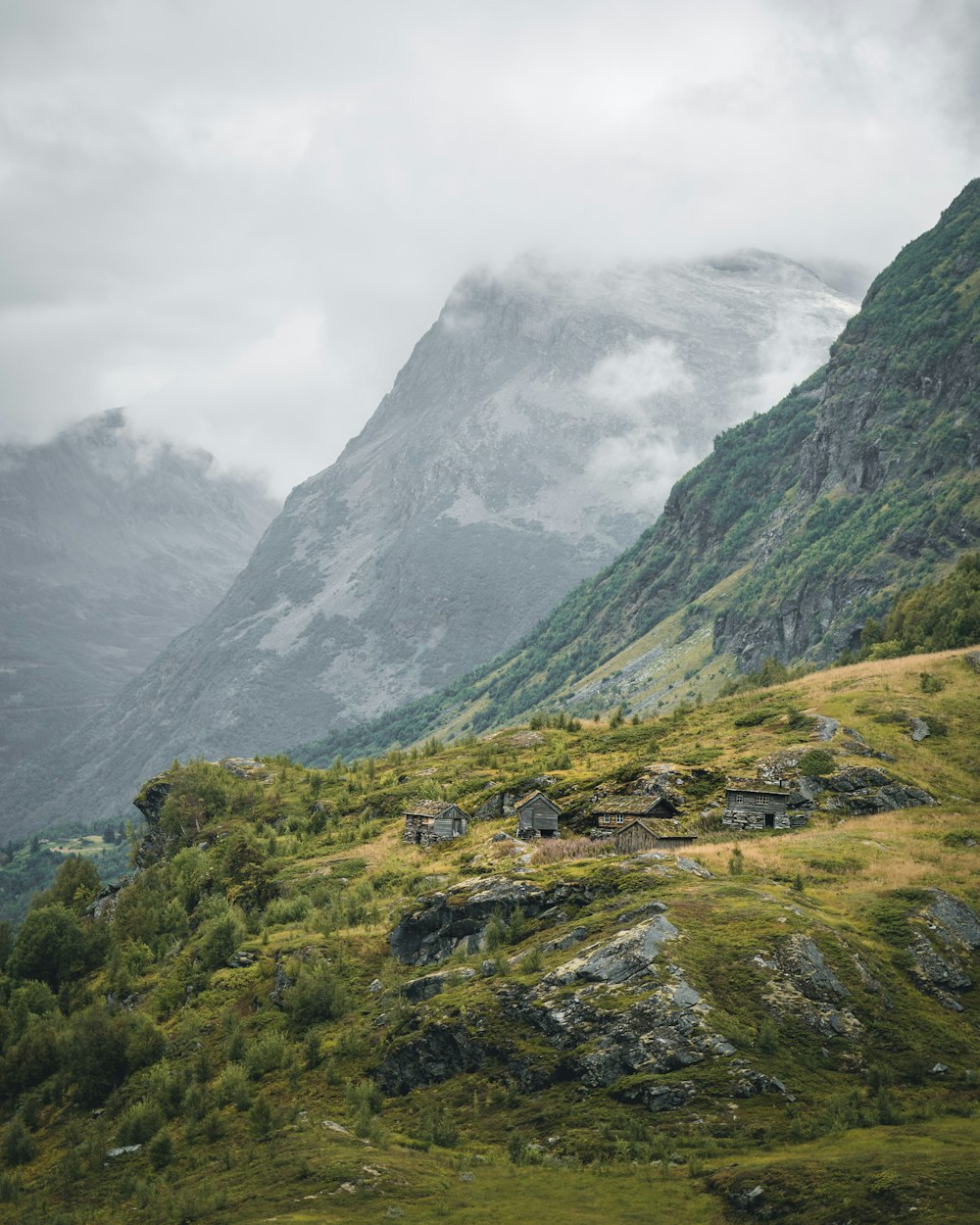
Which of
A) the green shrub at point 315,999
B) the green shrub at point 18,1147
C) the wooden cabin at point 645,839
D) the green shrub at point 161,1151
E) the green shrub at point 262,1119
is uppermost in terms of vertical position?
the wooden cabin at point 645,839

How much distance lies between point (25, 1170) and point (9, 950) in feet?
139

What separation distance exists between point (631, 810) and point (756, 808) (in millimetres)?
8605

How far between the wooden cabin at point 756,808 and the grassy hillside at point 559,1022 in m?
1.42

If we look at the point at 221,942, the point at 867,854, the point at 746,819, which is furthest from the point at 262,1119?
the point at 746,819

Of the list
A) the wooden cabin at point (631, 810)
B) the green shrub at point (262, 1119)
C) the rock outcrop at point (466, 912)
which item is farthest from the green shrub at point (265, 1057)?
the wooden cabin at point (631, 810)

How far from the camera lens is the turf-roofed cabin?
7656 centimetres

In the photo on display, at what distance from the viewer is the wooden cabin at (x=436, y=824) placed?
93.8 m

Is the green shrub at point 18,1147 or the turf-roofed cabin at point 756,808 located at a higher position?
the turf-roofed cabin at point 756,808

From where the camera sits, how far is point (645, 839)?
73062 mm

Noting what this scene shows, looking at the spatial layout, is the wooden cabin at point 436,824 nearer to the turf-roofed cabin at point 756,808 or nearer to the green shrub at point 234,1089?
the turf-roofed cabin at point 756,808

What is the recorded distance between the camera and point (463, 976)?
57719 millimetres

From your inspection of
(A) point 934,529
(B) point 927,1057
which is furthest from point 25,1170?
(A) point 934,529

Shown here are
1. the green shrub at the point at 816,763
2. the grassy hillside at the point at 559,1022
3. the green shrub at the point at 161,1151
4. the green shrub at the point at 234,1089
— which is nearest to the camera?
the grassy hillside at the point at 559,1022

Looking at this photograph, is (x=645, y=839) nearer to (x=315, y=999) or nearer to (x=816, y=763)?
(x=816, y=763)
